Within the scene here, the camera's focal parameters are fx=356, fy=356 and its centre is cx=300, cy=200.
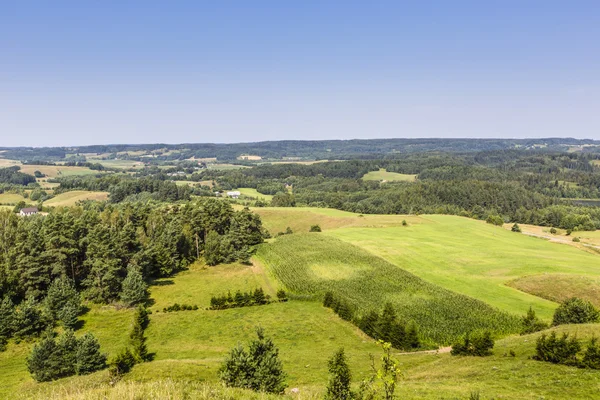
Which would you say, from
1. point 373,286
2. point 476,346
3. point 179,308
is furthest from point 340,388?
point 373,286

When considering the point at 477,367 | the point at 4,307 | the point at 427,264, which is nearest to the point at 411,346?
the point at 477,367

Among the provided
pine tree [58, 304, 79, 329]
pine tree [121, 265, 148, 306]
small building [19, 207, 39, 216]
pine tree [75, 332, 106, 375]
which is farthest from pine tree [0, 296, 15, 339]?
small building [19, 207, 39, 216]

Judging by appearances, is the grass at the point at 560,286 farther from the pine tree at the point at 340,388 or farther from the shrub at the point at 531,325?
the pine tree at the point at 340,388

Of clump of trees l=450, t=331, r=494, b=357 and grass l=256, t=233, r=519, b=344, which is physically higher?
clump of trees l=450, t=331, r=494, b=357

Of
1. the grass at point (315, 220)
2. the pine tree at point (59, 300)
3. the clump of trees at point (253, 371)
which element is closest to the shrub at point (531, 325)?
the clump of trees at point (253, 371)

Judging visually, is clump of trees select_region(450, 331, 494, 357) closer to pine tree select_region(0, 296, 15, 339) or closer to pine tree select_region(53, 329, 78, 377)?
pine tree select_region(53, 329, 78, 377)

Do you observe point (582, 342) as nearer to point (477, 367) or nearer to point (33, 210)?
point (477, 367)
